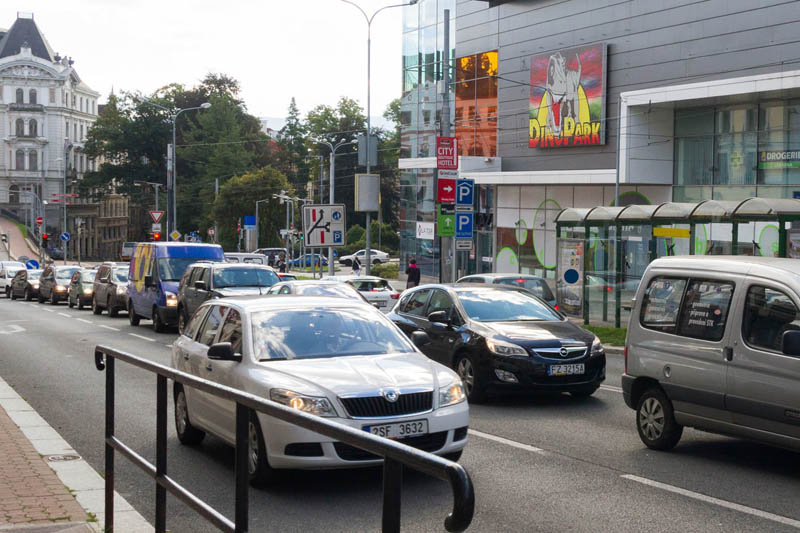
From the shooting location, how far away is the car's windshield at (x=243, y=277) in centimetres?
2386

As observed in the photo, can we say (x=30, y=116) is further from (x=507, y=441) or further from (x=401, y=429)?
(x=401, y=429)

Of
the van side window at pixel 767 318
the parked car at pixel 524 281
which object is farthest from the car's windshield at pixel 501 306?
the parked car at pixel 524 281

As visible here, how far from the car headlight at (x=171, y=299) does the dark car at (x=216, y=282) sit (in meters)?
0.83

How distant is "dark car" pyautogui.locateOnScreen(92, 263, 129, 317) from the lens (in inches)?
1295

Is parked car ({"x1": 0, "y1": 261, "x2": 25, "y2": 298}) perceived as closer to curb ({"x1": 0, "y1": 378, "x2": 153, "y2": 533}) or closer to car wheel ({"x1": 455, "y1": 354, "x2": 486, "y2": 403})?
curb ({"x1": 0, "y1": 378, "x2": 153, "y2": 533})

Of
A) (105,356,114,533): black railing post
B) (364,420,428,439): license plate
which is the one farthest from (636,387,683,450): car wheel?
(105,356,114,533): black railing post

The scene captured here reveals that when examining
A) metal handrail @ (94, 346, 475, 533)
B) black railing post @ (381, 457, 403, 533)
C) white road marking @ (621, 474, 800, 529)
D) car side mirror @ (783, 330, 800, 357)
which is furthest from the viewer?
car side mirror @ (783, 330, 800, 357)

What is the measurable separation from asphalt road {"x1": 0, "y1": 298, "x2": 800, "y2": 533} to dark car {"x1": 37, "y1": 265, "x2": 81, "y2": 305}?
97.9ft

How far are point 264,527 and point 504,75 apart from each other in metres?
40.5

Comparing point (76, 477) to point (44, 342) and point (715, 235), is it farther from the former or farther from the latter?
point (715, 235)

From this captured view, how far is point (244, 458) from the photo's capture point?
162 inches

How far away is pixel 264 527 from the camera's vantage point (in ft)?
13.8

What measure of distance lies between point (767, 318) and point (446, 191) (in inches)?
818

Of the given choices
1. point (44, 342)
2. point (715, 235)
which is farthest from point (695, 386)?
point (44, 342)
